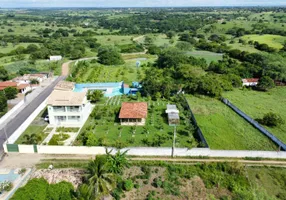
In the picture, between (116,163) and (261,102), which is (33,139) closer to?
(116,163)

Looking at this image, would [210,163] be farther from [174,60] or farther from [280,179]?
Answer: [174,60]

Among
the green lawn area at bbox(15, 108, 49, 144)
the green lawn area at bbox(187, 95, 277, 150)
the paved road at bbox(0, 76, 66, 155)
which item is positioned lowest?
the green lawn area at bbox(187, 95, 277, 150)

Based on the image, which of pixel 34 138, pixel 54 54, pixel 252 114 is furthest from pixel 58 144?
pixel 54 54

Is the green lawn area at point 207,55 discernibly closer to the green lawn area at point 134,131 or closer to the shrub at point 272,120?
the green lawn area at point 134,131

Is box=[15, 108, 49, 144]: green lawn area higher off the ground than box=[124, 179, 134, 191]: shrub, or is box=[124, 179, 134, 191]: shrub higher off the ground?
box=[124, 179, 134, 191]: shrub

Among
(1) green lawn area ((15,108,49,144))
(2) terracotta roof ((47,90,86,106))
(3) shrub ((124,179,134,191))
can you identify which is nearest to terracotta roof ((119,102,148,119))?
(2) terracotta roof ((47,90,86,106))

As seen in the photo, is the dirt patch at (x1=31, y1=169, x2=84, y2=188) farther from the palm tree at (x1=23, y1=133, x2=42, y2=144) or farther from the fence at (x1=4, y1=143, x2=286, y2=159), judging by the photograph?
the palm tree at (x1=23, y1=133, x2=42, y2=144)
